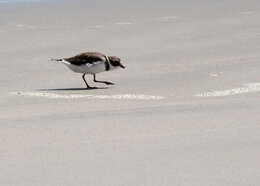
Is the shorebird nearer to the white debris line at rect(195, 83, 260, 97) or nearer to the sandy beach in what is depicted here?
the sandy beach

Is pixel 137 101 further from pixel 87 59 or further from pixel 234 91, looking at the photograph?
pixel 87 59

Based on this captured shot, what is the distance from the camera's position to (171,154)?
4777mm

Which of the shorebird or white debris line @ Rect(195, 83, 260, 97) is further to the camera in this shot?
the shorebird

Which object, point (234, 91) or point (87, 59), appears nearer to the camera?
point (234, 91)

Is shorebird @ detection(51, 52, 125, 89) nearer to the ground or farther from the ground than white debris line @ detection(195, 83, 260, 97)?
nearer to the ground

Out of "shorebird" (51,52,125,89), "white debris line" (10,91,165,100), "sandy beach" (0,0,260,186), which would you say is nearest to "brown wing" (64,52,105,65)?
"shorebird" (51,52,125,89)

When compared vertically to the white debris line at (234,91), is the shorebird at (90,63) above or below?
below

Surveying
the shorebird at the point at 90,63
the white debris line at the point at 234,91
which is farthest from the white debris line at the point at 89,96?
the shorebird at the point at 90,63

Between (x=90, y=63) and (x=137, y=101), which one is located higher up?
(x=137, y=101)

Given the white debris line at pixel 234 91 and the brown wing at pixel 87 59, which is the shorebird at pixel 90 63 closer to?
the brown wing at pixel 87 59

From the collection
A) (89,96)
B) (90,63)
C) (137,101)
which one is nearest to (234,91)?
(137,101)

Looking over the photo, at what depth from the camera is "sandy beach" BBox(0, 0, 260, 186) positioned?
14.5 feet

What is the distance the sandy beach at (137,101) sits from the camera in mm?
4434

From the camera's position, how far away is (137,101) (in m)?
8.53
